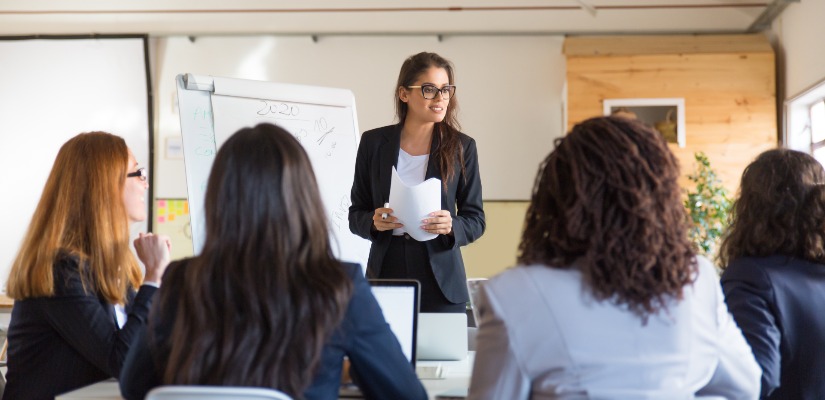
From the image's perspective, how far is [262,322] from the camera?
147 centimetres

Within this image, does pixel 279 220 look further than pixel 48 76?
No

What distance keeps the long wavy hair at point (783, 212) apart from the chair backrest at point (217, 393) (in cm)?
122

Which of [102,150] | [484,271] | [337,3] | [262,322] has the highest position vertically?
[337,3]

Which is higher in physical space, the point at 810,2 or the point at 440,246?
the point at 810,2

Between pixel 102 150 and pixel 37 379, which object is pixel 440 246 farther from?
pixel 37 379

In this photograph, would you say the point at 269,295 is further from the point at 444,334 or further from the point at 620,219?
the point at 444,334

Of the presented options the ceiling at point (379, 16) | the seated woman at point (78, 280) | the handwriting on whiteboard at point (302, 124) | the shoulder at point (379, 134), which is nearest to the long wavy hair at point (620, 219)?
the seated woman at point (78, 280)

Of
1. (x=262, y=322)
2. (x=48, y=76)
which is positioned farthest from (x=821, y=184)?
(x=48, y=76)

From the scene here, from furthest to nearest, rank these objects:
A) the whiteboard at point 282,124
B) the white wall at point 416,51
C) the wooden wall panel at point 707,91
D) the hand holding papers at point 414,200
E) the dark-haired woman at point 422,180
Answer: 1. the white wall at point 416,51
2. the wooden wall panel at point 707,91
3. the whiteboard at point 282,124
4. the dark-haired woman at point 422,180
5. the hand holding papers at point 414,200

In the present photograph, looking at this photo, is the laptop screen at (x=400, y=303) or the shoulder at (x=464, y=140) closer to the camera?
the laptop screen at (x=400, y=303)

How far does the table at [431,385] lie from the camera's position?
6.03 feet

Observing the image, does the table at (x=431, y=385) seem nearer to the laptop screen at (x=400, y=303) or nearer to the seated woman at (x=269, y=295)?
the laptop screen at (x=400, y=303)

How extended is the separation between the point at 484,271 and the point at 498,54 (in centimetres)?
171

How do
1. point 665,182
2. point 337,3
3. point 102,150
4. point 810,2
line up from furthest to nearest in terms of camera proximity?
point 337,3
point 810,2
point 102,150
point 665,182
